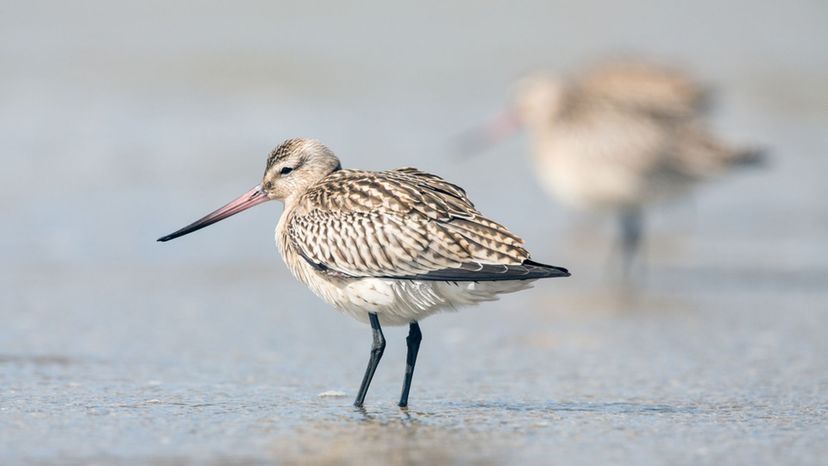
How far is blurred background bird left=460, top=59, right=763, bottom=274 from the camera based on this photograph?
12281 millimetres

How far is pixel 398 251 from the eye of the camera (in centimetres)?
633

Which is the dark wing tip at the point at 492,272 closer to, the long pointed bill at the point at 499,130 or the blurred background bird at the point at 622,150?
the blurred background bird at the point at 622,150

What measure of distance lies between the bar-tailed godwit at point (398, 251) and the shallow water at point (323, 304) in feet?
1.74

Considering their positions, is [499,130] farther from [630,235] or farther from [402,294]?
[402,294]

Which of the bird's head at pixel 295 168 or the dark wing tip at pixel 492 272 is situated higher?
the bird's head at pixel 295 168

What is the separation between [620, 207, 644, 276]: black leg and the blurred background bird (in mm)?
12

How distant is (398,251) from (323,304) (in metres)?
3.33

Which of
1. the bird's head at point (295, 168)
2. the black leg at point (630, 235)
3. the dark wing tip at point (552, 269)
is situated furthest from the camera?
the black leg at point (630, 235)

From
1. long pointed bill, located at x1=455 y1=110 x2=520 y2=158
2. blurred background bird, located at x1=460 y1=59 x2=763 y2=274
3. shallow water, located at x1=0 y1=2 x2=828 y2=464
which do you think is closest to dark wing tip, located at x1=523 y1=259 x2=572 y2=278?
shallow water, located at x1=0 y1=2 x2=828 y2=464

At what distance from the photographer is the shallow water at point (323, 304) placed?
19.8ft

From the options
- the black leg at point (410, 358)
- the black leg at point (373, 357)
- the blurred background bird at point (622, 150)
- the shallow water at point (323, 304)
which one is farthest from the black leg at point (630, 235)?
the black leg at point (373, 357)

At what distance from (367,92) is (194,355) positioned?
1080 cm

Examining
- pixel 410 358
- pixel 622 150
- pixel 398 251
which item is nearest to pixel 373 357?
Result: pixel 410 358

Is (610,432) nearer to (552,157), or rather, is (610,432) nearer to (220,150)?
(552,157)
